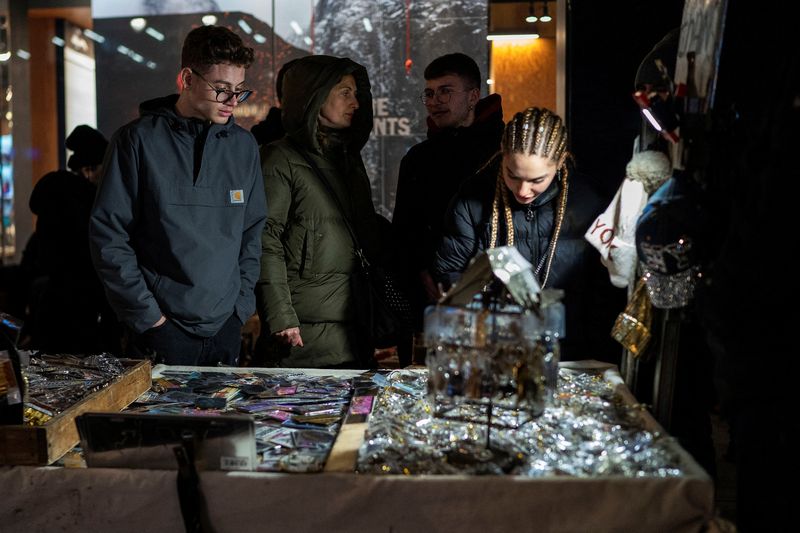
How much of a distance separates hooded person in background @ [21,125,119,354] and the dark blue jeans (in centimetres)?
129

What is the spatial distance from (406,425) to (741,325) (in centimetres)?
66

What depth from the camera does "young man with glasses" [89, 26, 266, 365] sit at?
2264mm

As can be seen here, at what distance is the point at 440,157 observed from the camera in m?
3.00

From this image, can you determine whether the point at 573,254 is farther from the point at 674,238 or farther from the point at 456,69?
the point at 456,69

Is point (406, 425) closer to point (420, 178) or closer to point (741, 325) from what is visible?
point (741, 325)

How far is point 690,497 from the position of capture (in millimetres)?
1354

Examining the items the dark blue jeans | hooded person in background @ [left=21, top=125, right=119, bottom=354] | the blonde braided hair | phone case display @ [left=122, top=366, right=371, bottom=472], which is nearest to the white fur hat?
the blonde braided hair

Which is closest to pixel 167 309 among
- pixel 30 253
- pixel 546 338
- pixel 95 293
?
pixel 546 338

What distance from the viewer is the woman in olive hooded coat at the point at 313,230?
8.81 ft

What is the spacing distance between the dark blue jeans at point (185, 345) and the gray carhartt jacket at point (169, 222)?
4 cm

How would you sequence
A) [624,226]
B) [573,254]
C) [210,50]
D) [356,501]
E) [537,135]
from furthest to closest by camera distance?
[210,50] → [573,254] → [537,135] → [624,226] → [356,501]

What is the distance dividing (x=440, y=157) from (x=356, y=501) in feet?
5.95

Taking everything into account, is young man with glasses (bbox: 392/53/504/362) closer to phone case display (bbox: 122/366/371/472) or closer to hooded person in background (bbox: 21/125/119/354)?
phone case display (bbox: 122/366/371/472)

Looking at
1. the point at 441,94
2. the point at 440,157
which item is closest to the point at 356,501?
the point at 440,157
